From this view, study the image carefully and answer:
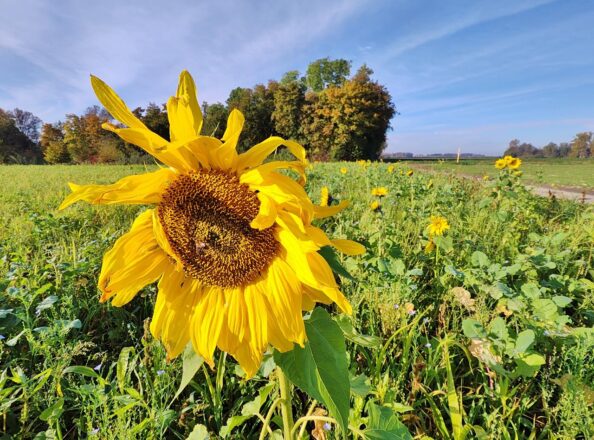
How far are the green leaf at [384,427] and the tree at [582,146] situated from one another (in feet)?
282

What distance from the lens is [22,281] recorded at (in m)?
1.70

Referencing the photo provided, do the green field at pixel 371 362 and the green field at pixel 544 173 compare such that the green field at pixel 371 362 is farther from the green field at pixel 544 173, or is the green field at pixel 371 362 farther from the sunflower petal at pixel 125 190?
the green field at pixel 544 173

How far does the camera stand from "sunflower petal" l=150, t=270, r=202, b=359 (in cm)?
75

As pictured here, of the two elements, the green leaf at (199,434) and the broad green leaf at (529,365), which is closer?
the green leaf at (199,434)

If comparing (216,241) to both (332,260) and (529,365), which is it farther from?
(529,365)

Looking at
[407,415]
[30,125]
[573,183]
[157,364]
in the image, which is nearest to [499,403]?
[407,415]

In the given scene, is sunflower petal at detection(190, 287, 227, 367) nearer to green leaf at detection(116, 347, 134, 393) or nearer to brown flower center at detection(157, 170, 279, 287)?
brown flower center at detection(157, 170, 279, 287)

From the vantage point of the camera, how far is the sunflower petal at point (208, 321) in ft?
2.33

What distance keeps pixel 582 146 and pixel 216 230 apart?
90.4 m

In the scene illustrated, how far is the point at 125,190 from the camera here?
2.24 ft

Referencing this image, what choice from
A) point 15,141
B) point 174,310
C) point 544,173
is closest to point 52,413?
point 174,310

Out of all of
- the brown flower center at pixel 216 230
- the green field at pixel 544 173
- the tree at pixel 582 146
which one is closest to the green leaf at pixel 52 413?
the brown flower center at pixel 216 230

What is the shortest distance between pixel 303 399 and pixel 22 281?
149 cm

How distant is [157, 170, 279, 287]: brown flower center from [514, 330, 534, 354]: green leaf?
1.10 metres
